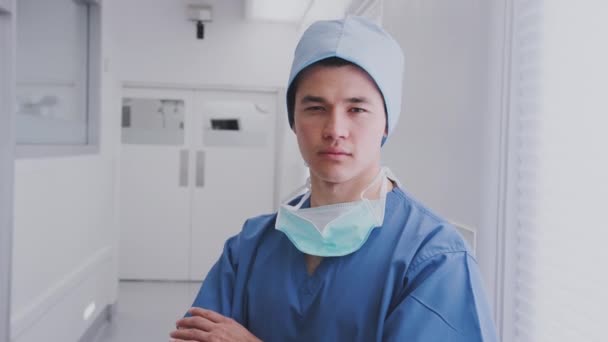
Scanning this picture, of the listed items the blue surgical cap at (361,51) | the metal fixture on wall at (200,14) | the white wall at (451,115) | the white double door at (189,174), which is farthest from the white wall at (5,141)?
the white double door at (189,174)

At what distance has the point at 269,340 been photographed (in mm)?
1180

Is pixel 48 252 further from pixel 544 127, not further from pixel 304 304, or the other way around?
pixel 544 127

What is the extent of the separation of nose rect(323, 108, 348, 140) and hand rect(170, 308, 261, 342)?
1.47 ft

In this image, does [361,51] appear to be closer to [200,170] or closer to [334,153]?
[334,153]

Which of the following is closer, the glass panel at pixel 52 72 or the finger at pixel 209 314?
the finger at pixel 209 314

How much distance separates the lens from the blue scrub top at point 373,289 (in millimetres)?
999

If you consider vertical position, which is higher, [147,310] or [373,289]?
[373,289]

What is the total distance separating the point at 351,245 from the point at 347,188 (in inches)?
5.0

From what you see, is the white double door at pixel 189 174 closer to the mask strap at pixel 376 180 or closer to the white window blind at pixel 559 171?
the white window blind at pixel 559 171

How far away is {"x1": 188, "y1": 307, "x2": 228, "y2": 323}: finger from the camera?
1.20 m

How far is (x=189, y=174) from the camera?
5.42 m

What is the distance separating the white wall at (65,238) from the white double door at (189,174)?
0.97 m

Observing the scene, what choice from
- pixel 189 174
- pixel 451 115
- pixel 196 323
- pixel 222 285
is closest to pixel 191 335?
pixel 196 323

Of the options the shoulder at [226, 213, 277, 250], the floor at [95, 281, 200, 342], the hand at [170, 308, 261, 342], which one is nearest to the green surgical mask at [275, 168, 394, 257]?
the shoulder at [226, 213, 277, 250]
